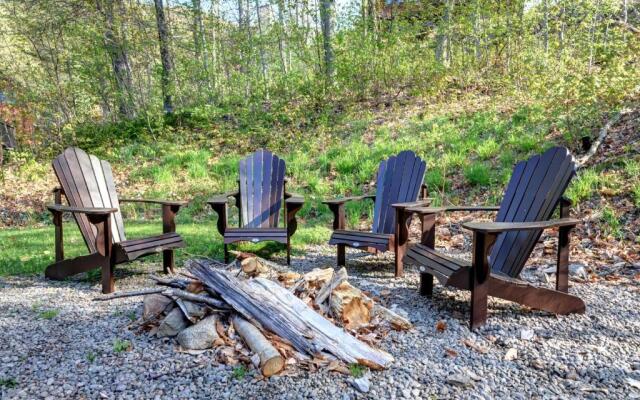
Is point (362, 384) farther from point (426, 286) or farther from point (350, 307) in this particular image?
point (426, 286)

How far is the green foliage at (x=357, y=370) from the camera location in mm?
2035

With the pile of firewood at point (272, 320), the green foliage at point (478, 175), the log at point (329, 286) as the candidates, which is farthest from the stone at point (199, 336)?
the green foliage at point (478, 175)

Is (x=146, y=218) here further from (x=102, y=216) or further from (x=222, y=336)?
(x=222, y=336)

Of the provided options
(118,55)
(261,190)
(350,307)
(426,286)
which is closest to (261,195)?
(261,190)

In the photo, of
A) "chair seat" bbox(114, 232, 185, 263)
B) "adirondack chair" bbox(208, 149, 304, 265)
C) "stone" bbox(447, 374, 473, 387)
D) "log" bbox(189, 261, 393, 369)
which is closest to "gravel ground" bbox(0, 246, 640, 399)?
"stone" bbox(447, 374, 473, 387)

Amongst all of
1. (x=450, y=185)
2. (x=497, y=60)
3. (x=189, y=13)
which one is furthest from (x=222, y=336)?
(x=189, y=13)

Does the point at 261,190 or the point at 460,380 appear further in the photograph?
the point at 261,190

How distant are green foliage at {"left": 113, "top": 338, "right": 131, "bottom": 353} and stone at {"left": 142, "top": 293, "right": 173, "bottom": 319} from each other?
23 centimetres

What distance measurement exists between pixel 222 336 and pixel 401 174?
2.35m

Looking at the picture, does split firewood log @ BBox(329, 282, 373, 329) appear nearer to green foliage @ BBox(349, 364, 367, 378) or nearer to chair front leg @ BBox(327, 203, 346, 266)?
green foliage @ BBox(349, 364, 367, 378)

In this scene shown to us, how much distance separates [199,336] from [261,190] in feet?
7.80

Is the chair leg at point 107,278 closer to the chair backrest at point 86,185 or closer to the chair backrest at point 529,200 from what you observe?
the chair backrest at point 86,185

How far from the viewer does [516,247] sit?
9.86 ft

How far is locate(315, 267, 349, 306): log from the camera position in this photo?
8.78 feet
